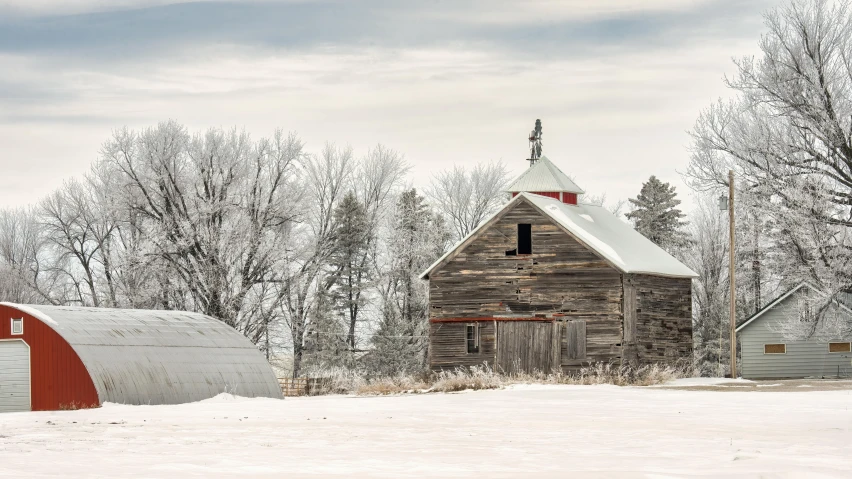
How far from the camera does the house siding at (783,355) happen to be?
55.4m

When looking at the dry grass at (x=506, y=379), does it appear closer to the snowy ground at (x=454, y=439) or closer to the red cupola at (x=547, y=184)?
the red cupola at (x=547, y=184)

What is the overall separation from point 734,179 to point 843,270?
245 inches

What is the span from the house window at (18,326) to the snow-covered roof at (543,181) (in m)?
22.1

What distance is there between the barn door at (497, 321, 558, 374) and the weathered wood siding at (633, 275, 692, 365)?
370 cm

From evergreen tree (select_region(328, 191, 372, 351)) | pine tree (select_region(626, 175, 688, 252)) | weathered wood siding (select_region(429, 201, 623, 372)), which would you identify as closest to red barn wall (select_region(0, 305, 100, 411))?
weathered wood siding (select_region(429, 201, 623, 372))

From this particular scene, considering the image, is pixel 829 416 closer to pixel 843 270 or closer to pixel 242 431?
pixel 242 431

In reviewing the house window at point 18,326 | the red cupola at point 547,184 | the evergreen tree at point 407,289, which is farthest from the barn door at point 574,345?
the house window at point 18,326

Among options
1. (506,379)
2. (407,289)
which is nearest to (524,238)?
(506,379)

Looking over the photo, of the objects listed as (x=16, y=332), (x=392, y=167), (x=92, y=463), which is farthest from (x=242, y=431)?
(x=392, y=167)

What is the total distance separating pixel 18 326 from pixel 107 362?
12.6 ft

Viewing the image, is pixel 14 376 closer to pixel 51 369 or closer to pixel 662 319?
pixel 51 369

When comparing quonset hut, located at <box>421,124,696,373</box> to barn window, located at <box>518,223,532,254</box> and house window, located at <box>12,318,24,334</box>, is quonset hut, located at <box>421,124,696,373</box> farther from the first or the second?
house window, located at <box>12,318,24,334</box>

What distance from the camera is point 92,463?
1479 cm

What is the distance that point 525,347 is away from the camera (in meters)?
45.6
